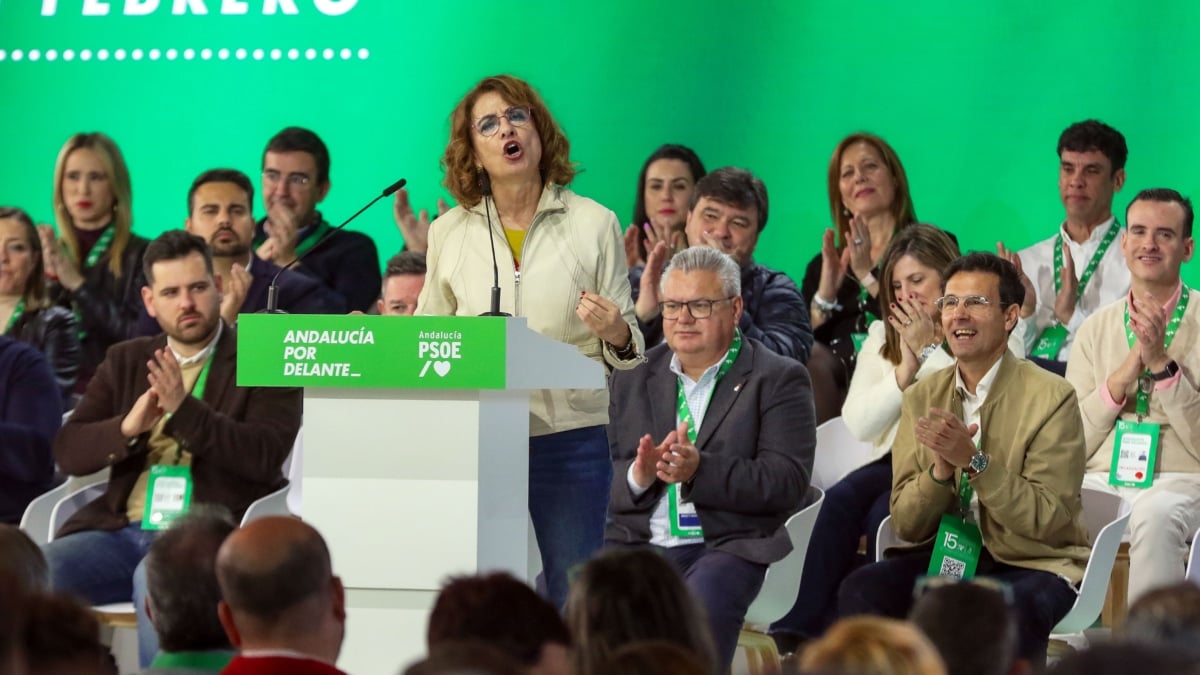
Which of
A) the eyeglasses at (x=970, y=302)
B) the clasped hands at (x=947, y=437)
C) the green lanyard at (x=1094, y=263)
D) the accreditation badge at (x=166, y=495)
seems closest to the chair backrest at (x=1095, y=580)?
the clasped hands at (x=947, y=437)

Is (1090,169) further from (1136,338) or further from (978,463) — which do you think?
(978,463)

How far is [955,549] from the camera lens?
4.52 m

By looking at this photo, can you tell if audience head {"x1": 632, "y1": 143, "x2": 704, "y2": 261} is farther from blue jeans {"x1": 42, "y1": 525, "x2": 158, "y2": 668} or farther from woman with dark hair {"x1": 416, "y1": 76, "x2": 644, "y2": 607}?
blue jeans {"x1": 42, "y1": 525, "x2": 158, "y2": 668}

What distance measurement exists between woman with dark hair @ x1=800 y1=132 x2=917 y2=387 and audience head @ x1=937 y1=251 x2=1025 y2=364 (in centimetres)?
129

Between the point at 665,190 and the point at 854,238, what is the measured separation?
2.45ft

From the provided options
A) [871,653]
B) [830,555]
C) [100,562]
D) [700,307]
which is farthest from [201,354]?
[871,653]

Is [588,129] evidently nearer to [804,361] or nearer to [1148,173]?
[804,361]

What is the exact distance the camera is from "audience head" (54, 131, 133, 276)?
21.8 ft

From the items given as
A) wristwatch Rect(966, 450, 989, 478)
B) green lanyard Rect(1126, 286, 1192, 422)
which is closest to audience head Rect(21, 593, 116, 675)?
wristwatch Rect(966, 450, 989, 478)

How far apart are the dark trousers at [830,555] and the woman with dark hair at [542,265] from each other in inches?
55.2

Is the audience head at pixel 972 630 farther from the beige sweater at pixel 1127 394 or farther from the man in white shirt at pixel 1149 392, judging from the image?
the beige sweater at pixel 1127 394

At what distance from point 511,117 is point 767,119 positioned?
9.26ft

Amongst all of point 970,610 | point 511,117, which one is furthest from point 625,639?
point 511,117

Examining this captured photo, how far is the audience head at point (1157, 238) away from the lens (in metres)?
5.41
